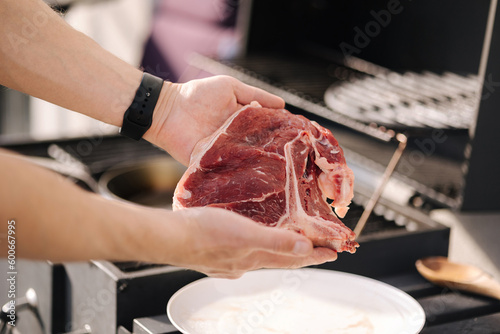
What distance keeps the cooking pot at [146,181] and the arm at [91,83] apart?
20.5 inches

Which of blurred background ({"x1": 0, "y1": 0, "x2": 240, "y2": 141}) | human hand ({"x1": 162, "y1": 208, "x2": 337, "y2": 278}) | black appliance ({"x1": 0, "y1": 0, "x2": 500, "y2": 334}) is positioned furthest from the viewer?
blurred background ({"x1": 0, "y1": 0, "x2": 240, "y2": 141})

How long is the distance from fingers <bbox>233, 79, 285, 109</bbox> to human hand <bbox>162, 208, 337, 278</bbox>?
53 cm

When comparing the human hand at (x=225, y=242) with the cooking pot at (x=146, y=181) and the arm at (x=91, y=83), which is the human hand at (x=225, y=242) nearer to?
the arm at (x=91, y=83)

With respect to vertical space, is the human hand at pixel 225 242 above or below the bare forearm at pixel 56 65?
below

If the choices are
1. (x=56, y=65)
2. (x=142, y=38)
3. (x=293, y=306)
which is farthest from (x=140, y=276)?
(x=142, y=38)

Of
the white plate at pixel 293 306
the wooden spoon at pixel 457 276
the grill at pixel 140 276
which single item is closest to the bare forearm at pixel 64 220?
the white plate at pixel 293 306

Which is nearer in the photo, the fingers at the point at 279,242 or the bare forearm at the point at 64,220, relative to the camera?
the bare forearm at the point at 64,220

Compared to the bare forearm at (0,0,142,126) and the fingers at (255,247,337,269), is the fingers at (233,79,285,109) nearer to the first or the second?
the bare forearm at (0,0,142,126)

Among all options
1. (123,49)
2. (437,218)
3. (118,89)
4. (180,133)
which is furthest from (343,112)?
(123,49)

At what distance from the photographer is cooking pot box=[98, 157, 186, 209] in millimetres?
2170

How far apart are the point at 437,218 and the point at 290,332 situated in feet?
3.01

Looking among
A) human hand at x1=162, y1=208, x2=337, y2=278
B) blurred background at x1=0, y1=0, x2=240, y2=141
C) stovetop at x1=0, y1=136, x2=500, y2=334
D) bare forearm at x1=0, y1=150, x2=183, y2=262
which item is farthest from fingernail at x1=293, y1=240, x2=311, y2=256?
blurred background at x1=0, y1=0, x2=240, y2=141

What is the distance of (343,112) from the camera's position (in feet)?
6.82

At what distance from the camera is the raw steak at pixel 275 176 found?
4.50 ft
